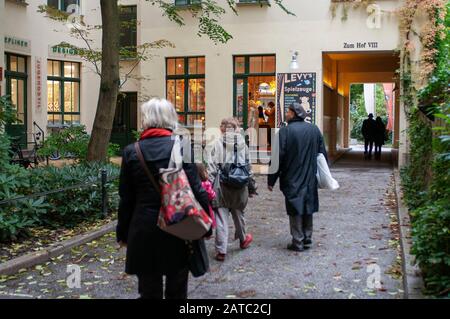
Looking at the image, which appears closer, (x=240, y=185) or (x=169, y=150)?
(x=169, y=150)

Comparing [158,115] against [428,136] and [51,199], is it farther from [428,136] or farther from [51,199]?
[428,136]

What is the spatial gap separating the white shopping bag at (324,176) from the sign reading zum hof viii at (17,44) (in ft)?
48.2

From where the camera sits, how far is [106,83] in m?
11.3

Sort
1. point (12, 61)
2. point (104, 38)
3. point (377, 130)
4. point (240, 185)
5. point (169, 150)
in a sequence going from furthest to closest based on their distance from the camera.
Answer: point (377, 130) → point (12, 61) → point (104, 38) → point (240, 185) → point (169, 150)

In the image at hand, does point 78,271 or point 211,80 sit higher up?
point 211,80

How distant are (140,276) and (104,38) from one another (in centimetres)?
811

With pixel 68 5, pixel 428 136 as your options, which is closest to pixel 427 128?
pixel 428 136

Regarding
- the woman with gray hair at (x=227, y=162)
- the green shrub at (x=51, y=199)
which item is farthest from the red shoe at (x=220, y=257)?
the green shrub at (x=51, y=199)

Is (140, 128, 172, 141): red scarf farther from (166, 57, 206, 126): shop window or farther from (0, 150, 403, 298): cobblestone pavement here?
(166, 57, 206, 126): shop window

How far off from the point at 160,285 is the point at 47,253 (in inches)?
136
